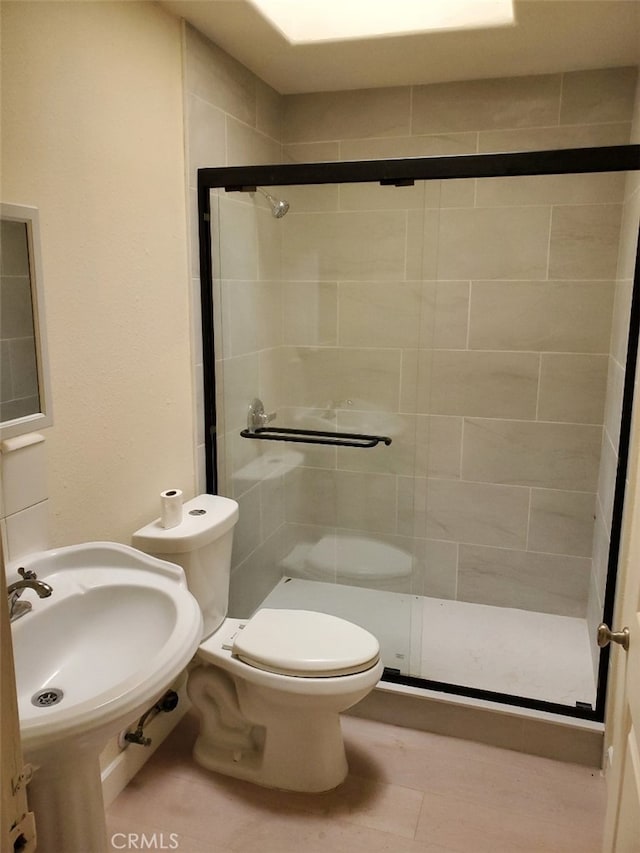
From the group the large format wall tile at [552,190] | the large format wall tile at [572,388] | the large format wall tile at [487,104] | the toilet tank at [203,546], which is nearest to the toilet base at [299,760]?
the toilet tank at [203,546]

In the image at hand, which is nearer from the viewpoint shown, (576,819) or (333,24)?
(576,819)

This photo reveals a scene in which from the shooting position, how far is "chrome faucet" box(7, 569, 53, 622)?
1.31 metres

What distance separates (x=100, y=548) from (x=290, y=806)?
97 centimetres

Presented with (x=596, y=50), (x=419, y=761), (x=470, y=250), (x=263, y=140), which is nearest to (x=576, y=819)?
(x=419, y=761)

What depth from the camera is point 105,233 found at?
66.7 inches

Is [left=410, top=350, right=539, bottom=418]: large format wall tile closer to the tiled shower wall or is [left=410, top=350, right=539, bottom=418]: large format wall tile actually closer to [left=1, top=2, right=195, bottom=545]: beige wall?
the tiled shower wall

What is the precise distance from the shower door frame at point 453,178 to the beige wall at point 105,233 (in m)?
0.14

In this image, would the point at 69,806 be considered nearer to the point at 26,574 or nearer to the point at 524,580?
the point at 26,574

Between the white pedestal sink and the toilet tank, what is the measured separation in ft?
0.79

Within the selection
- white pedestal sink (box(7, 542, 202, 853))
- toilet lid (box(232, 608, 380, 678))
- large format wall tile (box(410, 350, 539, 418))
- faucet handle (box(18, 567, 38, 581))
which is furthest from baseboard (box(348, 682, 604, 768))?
faucet handle (box(18, 567, 38, 581))

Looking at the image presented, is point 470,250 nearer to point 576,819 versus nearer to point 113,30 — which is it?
point 113,30

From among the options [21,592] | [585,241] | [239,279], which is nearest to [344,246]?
[239,279]

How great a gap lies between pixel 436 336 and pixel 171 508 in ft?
4.60

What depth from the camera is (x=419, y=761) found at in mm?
2037
